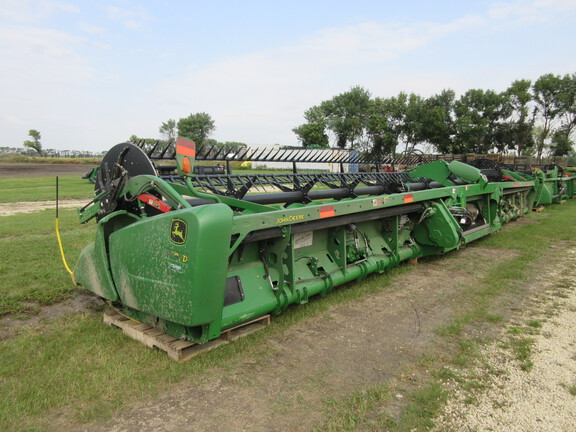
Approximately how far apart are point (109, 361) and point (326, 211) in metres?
2.24

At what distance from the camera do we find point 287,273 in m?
3.71

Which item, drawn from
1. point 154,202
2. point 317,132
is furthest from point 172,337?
point 317,132

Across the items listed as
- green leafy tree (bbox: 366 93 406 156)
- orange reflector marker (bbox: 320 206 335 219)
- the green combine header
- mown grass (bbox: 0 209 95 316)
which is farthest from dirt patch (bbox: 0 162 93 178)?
orange reflector marker (bbox: 320 206 335 219)

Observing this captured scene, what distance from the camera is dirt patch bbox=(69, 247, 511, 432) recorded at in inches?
90.7

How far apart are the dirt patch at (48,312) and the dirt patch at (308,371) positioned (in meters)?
1.87

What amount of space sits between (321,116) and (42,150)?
45.8 meters

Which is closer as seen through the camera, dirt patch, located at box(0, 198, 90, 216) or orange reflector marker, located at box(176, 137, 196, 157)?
orange reflector marker, located at box(176, 137, 196, 157)

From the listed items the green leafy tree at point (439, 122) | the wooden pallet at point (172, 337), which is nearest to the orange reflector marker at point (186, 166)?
the wooden pallet at point (172, 337)

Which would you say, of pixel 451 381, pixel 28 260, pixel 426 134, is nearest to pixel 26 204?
pixel 28 260

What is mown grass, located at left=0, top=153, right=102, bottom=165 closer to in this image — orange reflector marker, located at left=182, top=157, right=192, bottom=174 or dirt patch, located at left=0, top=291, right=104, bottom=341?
dirt patch, located at left=0, top=291, right=104, bottom=341

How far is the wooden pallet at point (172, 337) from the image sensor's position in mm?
2924

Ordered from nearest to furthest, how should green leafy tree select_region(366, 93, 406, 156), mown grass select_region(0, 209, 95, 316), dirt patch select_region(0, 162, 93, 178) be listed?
1. mown grass select_region(0, 209, 95, 316)
2. dirt patch select_region(0, 162, 93, 178)
3. green leafy tree select_region(366, 93, 406, 156)

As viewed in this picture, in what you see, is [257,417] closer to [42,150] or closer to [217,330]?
[217,330]

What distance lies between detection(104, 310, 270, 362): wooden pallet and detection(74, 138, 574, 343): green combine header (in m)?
0.07
